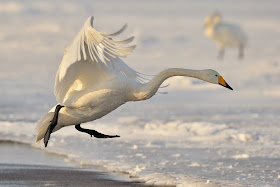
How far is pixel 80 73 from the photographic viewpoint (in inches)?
344

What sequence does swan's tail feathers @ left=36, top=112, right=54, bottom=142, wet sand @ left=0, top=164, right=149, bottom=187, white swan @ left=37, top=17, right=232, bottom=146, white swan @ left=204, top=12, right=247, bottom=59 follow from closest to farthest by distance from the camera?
white swan @ left=37, top=17, right=232, bottom=146
wet sand @ left=0, top=164, right=149, bottom=187
swan's tail feathers @ left=36, top=112, right=54, bottom=142
white swan @ left=204, top=12, right=247, bottom=59

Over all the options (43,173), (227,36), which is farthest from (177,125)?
(227,36)

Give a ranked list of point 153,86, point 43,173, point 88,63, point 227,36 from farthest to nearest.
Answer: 1. point 227,36
2. point 43,173
3. point 88,63
4. point 153,86

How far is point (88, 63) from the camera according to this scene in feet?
28.2

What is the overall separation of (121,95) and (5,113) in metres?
6.87

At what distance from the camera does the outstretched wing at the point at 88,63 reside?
7938mm

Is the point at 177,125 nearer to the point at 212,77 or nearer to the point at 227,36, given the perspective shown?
the point at 212,77

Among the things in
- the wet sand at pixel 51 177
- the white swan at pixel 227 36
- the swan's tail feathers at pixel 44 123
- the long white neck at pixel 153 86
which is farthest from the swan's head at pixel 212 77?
the white swan at pixel 227 36

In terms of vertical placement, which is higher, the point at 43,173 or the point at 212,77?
the point at 212,77

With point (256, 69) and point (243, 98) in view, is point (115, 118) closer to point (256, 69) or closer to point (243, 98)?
point (243, 98)

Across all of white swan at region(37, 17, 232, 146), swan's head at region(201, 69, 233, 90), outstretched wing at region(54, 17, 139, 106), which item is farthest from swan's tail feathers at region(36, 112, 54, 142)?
swan's head at region(201, 69, 233, 90)

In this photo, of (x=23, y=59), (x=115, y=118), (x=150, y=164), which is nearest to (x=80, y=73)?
(x=150, y=164)

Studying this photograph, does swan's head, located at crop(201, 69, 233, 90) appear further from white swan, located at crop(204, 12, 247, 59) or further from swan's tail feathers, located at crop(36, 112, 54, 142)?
white swan, located at crop(204, 12, 247, 59)

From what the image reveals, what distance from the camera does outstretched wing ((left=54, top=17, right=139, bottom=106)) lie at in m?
7.94
